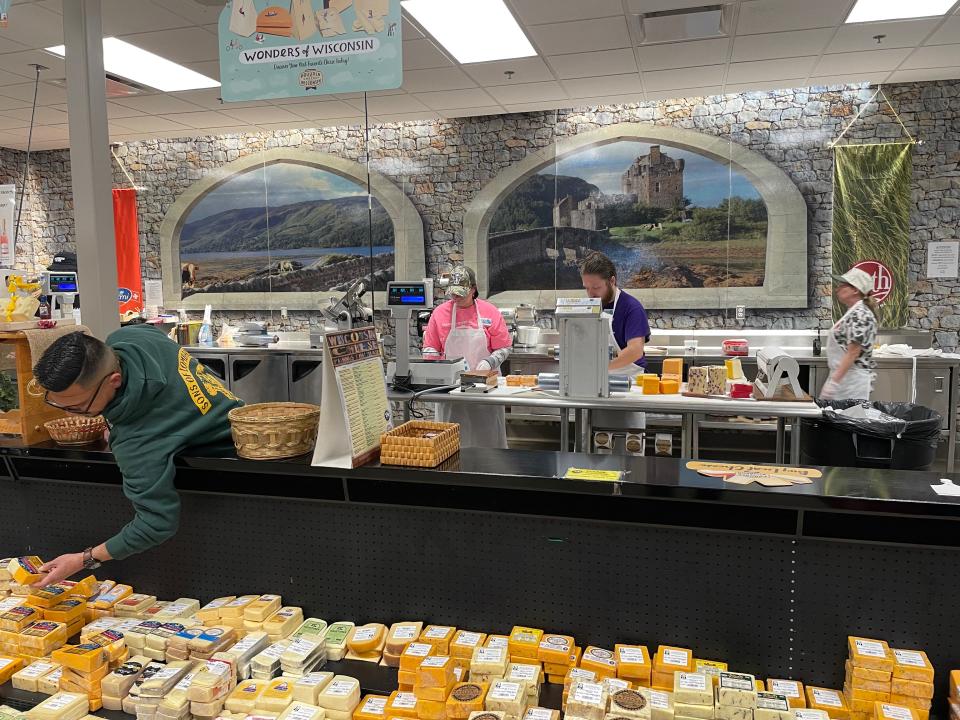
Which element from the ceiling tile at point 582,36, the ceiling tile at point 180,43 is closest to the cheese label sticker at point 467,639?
the ceiling tile at point 582,36

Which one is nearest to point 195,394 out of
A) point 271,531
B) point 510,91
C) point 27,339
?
point 271,531

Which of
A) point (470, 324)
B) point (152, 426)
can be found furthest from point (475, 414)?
point (152, 426)

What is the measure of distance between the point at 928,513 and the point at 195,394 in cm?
206

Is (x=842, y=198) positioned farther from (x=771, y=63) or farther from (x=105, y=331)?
(x=105, y=331)

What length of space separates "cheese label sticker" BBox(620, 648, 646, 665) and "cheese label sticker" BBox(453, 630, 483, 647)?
41 cm

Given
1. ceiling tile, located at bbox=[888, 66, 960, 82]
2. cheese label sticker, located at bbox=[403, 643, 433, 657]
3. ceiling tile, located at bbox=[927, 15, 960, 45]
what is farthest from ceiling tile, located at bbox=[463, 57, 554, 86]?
cheese label sticker, located at bbox=[403, 643, 433, 657]

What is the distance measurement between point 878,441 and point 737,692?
275cm

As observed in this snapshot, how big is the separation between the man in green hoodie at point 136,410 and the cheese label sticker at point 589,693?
1247mm

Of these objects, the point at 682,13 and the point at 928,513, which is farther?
the point at 682,13

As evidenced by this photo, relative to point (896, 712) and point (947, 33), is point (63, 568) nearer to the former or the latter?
point (896, 712)

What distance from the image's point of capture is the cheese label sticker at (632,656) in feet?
5.96

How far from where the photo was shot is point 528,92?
6555 millimetres

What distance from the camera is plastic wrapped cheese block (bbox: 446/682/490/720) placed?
5.59 ft

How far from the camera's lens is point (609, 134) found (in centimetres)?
726
